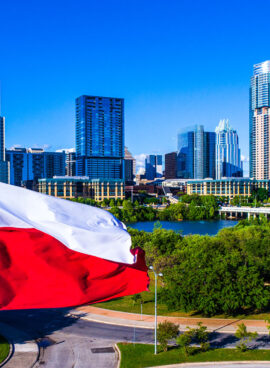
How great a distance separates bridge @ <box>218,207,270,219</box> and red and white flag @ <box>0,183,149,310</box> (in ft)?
339

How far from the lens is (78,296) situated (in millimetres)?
6719

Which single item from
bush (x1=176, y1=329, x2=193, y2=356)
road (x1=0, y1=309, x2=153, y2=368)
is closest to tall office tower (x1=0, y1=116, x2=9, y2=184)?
road (x1=0, y1=309, x2=153, y2=368)

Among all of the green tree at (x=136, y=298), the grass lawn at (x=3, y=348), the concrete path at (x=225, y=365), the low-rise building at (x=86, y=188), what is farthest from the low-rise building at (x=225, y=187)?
the concrete path at (x=225, y=365)

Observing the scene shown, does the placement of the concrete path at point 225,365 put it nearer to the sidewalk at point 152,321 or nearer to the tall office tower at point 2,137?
the sidewalk at point 152,321

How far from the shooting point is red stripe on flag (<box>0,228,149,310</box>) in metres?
6.59

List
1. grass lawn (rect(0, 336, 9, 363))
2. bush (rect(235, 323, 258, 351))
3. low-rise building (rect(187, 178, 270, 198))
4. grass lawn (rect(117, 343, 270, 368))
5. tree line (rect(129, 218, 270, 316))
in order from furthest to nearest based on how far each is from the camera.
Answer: low-rise building (rect(187, 178, 270, 198)), tree line (rect(129, 218, 270, 316)), bush (rect(235, 323, 258, 351)), grass lawn (rect(0, 336, 9, 363)), grass lawn (rect(117, 343, 270, 368))

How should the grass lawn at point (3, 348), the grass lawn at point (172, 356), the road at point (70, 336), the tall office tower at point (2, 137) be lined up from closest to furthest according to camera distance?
the grass lawn at point (172, 356), the road at point (70, 336), the grass lawn at point (3, 348), the tall office tower at point (2, 137)

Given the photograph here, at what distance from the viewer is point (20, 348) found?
66.9 ft

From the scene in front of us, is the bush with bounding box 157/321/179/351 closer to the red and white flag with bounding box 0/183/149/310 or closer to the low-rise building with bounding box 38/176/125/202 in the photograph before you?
the red and white flag with bounding box 0/183/149/310

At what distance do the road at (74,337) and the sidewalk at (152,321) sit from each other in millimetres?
622

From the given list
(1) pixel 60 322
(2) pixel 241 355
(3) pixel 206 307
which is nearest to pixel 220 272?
(3) pixel 206 307

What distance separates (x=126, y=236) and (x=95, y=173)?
636ft

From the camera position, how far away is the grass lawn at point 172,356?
1852cm

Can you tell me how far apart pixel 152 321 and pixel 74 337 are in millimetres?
4809
